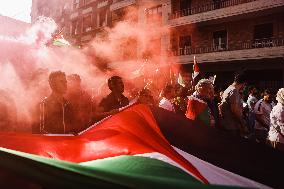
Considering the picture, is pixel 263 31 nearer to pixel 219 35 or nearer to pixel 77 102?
pixel 219 35

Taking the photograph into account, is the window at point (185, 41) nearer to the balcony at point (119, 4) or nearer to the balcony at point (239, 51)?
the balcony at point (239, 51)

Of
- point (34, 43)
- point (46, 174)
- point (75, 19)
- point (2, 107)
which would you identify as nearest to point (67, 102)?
point (2, 107)

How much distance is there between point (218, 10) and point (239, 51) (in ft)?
9.10

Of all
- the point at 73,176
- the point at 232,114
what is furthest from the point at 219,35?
the point at 73,176

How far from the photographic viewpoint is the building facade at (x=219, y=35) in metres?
18.4

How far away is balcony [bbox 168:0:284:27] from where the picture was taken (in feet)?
60.1

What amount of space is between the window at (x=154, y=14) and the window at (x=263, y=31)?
7.07 meters

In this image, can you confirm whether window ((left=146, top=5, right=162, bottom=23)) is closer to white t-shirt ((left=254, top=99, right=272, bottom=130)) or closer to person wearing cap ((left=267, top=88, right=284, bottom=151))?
white t-shirt ((left=254, top=99, right=272, bottom=130))

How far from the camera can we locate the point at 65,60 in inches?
411

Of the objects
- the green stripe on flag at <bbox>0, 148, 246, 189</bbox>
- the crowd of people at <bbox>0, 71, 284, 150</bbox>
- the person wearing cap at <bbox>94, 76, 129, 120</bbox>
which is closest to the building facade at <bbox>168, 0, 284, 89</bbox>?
the crowd of people at <bbox>0, 71, 284, 150</bbox>

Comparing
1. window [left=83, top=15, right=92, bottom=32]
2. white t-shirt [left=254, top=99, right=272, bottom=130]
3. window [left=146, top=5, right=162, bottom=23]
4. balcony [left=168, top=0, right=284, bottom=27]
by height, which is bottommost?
white t-shirt [left=254, top=99, right=272, bottom=130]

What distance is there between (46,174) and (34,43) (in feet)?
25.0

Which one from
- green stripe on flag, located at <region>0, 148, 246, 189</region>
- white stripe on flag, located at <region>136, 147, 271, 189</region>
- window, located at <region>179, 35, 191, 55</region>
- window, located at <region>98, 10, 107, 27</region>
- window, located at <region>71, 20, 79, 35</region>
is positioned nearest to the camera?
green stripe on flag, located at <region>0, 148, 246, 189</region>

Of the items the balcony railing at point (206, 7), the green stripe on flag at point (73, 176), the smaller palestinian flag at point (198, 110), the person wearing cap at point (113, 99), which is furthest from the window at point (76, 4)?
the green stripe on flag at point (73, 176)
